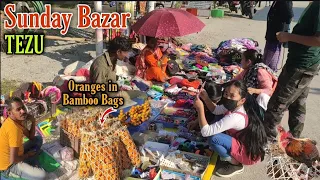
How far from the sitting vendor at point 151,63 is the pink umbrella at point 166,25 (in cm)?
40

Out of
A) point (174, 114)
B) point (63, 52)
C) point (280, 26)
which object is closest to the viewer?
point (174, 114)

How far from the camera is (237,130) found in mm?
3273

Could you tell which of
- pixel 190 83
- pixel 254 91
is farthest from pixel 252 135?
pixel 190 83

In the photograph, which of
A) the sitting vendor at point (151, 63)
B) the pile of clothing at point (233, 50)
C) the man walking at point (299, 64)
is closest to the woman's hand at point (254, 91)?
the man walking at point (299, 64)

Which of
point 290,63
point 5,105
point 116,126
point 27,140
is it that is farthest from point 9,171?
point 290,63

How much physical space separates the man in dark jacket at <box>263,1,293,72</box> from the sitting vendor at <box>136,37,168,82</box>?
1872 mm

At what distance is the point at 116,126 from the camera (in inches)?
127

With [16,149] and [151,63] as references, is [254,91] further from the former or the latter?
[16,149]

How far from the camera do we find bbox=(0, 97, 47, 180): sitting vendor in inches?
116

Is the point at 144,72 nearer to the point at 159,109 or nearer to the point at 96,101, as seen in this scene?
the point at 159,109

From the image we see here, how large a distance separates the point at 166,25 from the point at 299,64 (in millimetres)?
2448

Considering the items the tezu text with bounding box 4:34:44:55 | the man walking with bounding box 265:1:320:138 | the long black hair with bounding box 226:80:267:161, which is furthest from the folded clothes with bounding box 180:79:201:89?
the tezu text with bounding box 4:34:44:55

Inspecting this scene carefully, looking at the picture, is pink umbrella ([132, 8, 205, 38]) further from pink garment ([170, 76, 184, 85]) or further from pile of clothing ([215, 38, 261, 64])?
pile of clothing ([215, 38, 261, 64])

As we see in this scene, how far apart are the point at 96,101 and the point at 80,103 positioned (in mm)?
339
